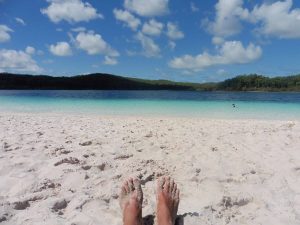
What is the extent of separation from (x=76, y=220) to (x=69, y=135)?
312cm

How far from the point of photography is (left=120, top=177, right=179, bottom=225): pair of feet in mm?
2602

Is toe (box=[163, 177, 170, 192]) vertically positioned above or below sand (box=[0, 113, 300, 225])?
above

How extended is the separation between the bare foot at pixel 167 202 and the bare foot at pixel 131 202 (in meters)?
0.16

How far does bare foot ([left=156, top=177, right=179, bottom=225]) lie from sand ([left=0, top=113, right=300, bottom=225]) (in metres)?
0.10

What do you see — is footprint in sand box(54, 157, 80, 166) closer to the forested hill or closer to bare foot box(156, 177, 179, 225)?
bare foot box(156, 177, 179, 225)

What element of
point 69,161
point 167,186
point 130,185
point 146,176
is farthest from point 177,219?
point 69,161

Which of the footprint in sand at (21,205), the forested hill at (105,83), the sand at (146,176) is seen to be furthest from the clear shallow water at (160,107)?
the forested hill at (105,83)

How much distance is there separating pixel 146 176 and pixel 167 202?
2.59ft

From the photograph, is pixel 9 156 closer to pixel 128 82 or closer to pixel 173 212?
pixel 173 212

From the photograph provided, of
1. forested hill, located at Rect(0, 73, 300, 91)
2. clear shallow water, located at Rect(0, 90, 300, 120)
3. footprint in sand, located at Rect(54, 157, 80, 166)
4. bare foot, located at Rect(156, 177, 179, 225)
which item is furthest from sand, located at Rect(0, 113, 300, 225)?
forested hill, located at Rect(0, 73, 300, 91)

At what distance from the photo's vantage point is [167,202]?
277 cm

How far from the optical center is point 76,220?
2.63 m

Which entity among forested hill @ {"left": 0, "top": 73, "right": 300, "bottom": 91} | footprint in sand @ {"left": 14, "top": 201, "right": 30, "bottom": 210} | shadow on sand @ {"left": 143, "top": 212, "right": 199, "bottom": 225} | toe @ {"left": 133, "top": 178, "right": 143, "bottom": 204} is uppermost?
toe @ {"left": 133, "top": 178, "right": 143, "bottom": 204}

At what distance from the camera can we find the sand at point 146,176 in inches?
109
